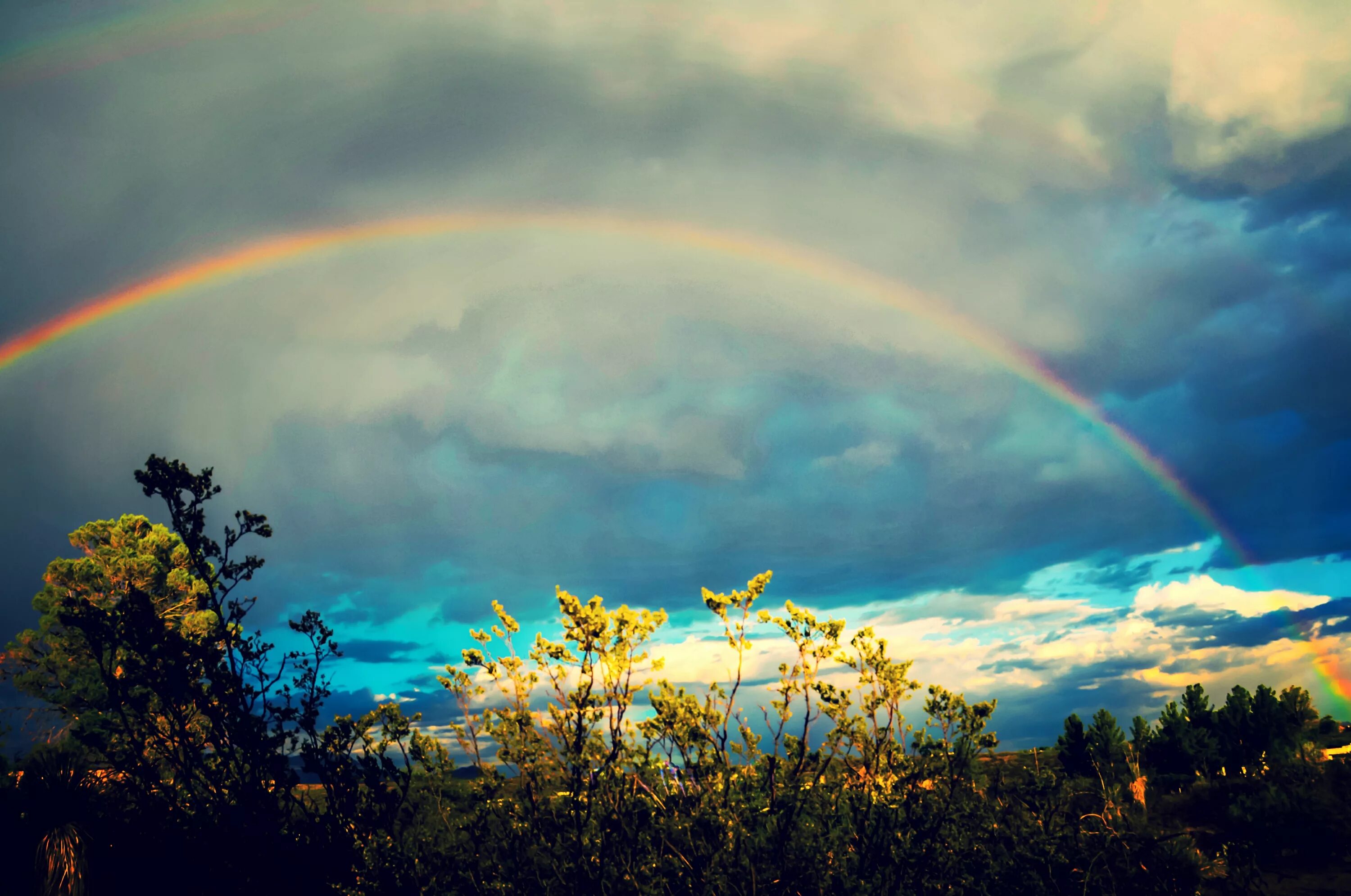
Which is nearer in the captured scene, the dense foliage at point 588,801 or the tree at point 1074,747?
the dense foliage at point 588,801

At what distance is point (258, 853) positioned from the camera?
301 inches

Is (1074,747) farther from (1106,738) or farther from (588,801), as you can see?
(588,801)

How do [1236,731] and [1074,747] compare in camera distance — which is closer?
[1236,731]

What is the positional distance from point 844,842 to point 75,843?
14880 millimetres

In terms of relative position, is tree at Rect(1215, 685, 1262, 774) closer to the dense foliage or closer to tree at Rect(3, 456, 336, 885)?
the dense foliage

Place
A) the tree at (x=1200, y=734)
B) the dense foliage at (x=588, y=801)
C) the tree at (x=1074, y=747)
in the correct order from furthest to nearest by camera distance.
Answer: the tree at (x=1074, y=747), the tree at (x=1200, y=734), the dense foliage at (x=588, y=801)

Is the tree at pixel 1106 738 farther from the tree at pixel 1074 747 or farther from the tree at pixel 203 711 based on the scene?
the tree at pixel 203 711

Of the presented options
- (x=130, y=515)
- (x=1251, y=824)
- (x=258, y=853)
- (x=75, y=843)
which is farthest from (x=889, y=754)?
(x=130, y=515)

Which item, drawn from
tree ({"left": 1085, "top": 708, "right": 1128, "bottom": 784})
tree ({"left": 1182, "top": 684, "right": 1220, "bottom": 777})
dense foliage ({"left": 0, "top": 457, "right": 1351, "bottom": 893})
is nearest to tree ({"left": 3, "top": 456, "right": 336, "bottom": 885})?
dense foliage ({"left": 0, "top": 457, "right": 1351, "bottom": 893})

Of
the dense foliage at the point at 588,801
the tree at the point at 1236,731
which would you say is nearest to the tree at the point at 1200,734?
the tree at the point at 1236,731

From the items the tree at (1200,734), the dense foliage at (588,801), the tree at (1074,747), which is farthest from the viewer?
the tree at (1074,747)

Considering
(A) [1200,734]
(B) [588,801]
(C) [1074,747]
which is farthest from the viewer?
(C) [1074,747]

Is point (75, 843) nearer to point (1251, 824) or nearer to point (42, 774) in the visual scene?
point (42, 774)

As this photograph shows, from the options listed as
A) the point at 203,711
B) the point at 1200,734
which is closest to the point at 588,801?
the point at 203,711
